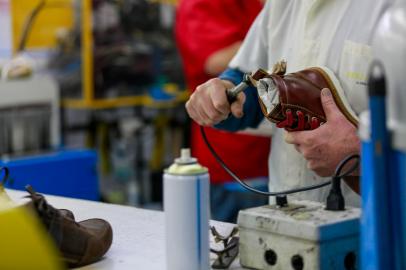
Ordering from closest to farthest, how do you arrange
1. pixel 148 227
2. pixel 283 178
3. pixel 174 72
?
pixel 148 227, pixel 283 178, pixel 174 72

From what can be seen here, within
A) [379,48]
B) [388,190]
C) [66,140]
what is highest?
[379,48]

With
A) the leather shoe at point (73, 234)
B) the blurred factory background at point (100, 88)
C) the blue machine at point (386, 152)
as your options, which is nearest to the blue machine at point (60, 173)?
the blurred factory background at point (100, 88)

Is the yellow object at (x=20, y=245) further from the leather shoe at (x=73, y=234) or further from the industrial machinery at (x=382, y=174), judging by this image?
the industrial machinery at (x=382, y=174)

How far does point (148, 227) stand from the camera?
144cm

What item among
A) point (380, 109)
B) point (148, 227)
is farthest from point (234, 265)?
point (380, 109)

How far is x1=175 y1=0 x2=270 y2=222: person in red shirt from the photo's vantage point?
9.13ft

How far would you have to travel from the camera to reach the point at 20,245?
0.84 m

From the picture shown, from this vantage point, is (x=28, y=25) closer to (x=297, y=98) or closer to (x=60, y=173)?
(x=60, y=173)

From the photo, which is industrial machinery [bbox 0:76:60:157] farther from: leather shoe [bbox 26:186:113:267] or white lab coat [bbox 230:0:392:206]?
leather shoe [bbox 26:186:113:267]

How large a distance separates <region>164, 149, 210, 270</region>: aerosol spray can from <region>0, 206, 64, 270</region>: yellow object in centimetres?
26

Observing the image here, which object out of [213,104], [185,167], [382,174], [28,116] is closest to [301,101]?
[213,104]

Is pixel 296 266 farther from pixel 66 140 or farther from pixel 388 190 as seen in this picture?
pixel 66 140

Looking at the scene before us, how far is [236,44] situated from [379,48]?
1.91 m

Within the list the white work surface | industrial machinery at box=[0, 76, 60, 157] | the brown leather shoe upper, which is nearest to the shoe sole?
the brown leather shoe upper
